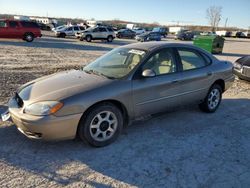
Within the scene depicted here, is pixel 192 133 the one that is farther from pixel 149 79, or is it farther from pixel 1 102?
pixel 1 102

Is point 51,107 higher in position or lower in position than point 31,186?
higher

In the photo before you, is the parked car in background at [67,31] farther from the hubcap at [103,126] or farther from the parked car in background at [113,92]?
the hubcap at [103,126]

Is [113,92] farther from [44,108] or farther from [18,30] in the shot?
[18,30]

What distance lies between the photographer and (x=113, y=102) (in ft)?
13.0

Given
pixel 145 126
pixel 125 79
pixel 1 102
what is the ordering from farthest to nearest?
pixel 1 102 < pixel 145 126 < pixel 125 79

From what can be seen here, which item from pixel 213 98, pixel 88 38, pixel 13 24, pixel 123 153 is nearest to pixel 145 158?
pixel 123 153

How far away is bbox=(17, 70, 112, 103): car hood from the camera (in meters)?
3.63

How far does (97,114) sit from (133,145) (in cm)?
75

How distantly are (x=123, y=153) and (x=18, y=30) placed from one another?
71.5 feet

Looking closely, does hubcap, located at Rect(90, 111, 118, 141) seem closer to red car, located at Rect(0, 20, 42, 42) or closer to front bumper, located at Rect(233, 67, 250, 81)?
front bumper, located at Rect(233, 67, 250, 81)

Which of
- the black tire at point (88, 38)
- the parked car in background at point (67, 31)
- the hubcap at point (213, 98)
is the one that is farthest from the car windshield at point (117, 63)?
the parked car in background at point (67, 31)

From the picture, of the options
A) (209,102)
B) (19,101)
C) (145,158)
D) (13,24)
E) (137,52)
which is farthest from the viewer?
(13,24)

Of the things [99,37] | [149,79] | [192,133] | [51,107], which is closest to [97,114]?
[51,107]

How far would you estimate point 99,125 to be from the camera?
385 cm
